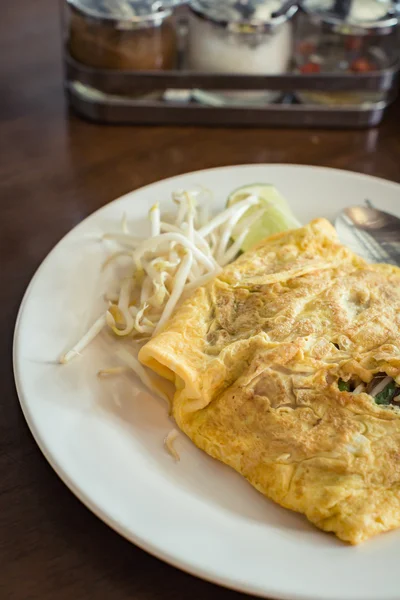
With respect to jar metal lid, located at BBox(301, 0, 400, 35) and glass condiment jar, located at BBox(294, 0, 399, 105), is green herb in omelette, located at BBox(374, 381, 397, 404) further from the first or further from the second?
jar metal lid, located at BBox(301, 0, 400, 35)

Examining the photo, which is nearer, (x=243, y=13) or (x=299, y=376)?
(x=299, y=376)

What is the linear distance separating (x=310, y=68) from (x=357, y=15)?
1.14ft

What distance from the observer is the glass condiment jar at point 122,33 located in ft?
11.7

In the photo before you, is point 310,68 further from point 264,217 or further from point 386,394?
point 386,394

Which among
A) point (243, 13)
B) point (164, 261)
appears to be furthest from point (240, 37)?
point (164, 261)

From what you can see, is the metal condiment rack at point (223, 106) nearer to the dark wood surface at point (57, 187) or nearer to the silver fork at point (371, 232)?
the dark wood surface at point (57, 187)

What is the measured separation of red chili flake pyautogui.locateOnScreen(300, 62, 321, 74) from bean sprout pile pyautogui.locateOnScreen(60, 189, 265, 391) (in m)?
1.26

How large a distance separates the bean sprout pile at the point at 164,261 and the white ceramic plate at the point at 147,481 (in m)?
0.08

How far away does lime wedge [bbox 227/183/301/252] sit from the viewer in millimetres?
2969

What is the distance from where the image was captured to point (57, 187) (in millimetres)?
3533

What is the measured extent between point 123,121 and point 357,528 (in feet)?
8.81

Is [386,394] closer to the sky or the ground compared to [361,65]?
closer to the ground

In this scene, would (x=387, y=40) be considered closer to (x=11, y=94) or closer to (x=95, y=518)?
(x=11, y=94)

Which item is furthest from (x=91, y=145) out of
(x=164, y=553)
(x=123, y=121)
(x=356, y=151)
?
(x=164, y=553)
